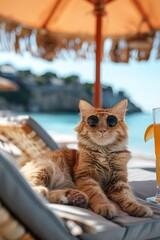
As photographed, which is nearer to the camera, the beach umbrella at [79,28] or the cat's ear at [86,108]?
the cat's ear at [86,108]

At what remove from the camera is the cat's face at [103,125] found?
1480 mm

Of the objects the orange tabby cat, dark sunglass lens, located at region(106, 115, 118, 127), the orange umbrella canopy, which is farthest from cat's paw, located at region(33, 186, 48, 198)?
the orange umbrella canopy

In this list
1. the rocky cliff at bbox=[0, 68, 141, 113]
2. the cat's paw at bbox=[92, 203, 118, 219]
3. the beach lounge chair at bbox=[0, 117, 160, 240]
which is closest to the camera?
the beach lounge chair at bbox=[0, 117, 160, 240]

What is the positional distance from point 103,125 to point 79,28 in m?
3.09

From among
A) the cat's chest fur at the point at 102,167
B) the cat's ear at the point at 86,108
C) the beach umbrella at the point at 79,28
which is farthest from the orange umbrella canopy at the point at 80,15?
the cat's chest fur at the point at 102,167

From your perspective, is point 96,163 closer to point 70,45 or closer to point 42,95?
point 70,45

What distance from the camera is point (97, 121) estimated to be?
4.90 ft

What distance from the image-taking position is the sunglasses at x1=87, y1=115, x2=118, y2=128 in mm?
1494

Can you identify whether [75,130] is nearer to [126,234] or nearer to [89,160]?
[89,160]

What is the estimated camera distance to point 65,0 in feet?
13.0

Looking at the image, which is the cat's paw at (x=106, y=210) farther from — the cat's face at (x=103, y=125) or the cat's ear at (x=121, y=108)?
the cat's ear at (x=121, y=108)

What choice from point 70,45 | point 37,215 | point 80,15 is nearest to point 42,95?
point 70,45

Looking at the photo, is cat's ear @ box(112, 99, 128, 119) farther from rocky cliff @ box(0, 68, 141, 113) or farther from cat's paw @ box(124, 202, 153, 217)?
rocky cliff @ box(0, 68, 141, 113)

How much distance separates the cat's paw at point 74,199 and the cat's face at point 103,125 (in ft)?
0.96
